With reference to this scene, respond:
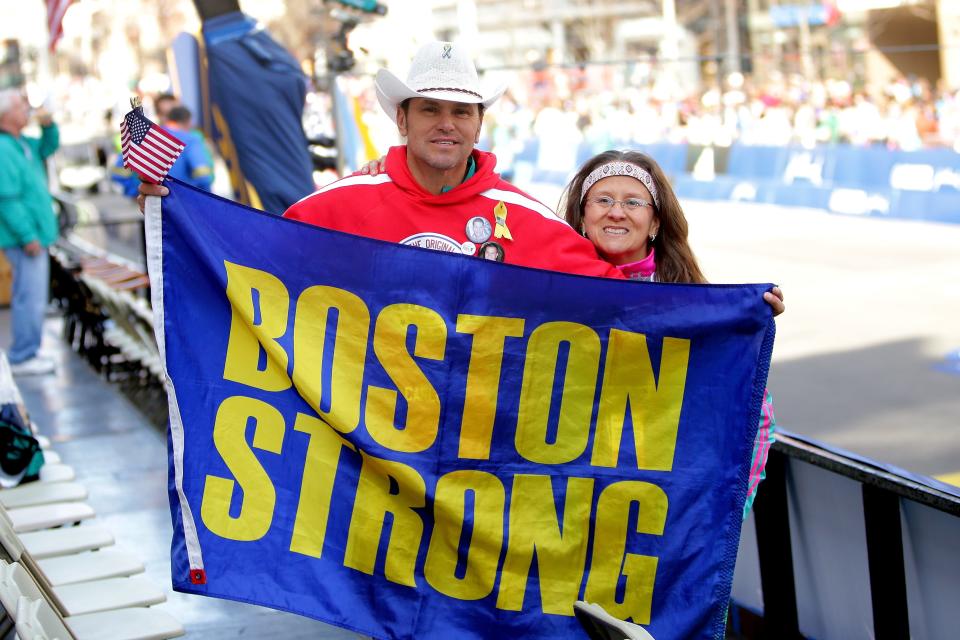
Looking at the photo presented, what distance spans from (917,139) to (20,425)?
16176 mm

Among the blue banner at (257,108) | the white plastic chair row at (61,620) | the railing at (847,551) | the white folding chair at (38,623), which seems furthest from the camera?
the blue banner at (257,108)

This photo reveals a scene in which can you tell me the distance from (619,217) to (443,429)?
0.81 metres

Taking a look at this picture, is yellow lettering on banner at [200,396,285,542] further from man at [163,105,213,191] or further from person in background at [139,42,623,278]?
man at [163,105,213,191]

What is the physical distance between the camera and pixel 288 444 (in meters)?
3.52

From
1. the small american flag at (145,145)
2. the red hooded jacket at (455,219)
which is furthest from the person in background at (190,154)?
the small american flag at (145,145)

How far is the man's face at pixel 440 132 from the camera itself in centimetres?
361

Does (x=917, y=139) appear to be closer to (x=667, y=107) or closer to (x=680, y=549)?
(x=667, y=107)

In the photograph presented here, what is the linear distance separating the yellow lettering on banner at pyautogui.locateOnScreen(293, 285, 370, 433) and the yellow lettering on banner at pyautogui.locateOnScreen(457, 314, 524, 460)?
292 mm

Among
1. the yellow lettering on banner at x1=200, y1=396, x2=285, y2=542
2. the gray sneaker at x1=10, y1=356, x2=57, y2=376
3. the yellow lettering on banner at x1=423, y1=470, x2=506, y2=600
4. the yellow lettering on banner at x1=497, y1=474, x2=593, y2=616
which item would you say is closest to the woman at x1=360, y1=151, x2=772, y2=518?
the yellow lettering on banner at x1=497, y1=474, x2=593, y2=616

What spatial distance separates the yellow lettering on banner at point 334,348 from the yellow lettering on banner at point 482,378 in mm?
292

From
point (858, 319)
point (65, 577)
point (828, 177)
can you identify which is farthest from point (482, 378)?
point (828, 177)

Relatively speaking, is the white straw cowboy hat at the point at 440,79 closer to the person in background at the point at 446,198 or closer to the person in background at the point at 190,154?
the person in background at the point at 446,198

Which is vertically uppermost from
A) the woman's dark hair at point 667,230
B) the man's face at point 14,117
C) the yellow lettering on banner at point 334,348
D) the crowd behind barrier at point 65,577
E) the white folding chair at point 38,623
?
the man's face at point 14,117

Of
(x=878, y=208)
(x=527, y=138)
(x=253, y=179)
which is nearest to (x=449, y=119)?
(x=253, y=179)
